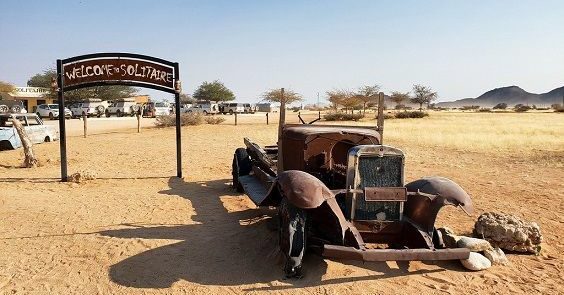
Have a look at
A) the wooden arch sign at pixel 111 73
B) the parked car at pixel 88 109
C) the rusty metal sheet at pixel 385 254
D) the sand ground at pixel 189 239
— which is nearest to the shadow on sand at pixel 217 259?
the sand ground at pixel 189 239

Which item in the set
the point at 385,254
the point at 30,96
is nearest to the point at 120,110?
the point at 30,96

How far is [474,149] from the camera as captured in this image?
16.9 m

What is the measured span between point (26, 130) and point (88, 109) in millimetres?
24541

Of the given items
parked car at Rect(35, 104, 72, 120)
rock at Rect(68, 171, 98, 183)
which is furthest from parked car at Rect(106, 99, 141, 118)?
rock at Rect(68, 171, 98, 183)

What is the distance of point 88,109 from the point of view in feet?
128

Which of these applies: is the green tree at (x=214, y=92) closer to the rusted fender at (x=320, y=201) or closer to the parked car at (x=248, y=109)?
the parked car at (x=248, y=109)

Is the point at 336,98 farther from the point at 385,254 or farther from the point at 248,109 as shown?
the point at 385,254

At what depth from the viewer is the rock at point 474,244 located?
517 centimetres

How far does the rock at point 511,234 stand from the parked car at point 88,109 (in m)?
38.4

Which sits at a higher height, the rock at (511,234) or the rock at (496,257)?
the rock at (511,234)

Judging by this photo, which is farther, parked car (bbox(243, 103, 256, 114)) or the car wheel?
parked car (bbox(243, 103, 256, 114))

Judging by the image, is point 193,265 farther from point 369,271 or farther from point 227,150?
point 227,150

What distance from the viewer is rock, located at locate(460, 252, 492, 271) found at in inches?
192

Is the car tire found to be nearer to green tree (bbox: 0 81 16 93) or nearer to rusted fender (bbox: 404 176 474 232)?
rusted fender (bbox: 404 176 474 232)
